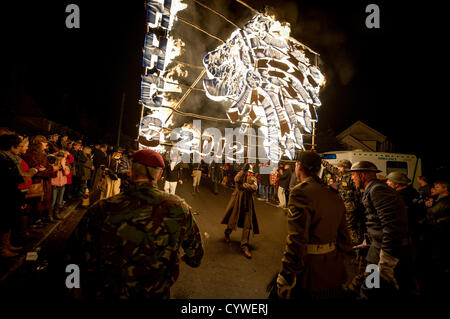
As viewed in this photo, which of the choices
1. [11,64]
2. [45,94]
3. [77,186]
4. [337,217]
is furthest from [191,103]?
[45,94]

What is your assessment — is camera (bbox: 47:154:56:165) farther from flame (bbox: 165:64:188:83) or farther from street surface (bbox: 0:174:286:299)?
flame (bbox: 165:64:188:83)

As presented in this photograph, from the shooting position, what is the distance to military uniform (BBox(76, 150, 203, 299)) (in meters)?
1.64

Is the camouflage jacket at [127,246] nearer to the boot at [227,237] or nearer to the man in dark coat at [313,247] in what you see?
the man in dark coat at [313,247]

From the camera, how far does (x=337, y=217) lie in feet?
7.95

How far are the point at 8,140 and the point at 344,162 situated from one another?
766 cm

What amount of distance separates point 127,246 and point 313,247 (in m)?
1.95

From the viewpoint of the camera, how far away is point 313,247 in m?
2.32

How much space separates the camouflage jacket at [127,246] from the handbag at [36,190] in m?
4.76

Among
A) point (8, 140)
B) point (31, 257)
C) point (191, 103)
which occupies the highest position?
point (191, 103)

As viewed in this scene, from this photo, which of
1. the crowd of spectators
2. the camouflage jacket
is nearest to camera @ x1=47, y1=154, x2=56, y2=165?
the crowd of spectators

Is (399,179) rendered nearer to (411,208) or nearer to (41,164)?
(411,208)

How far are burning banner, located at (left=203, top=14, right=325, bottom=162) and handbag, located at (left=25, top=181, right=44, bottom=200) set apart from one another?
488 centimetres

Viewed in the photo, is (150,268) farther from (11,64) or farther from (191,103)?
(11,64)

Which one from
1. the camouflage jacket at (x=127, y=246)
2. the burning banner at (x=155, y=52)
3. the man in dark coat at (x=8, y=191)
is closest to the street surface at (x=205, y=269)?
the camouflage jacket at (x=127, y=246)
